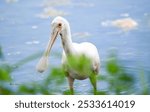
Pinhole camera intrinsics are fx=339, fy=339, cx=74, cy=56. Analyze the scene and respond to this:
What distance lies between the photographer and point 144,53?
1553 mm

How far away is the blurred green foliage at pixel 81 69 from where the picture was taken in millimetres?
309

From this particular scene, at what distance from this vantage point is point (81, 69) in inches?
12.6

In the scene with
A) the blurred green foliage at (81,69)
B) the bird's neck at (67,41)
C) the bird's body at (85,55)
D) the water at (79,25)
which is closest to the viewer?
the blurred green foliage at (81,69)

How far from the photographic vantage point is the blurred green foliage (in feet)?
1.01

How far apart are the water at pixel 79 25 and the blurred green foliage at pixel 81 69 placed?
3.97 feet

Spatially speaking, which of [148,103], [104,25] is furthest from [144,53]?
[148,103]

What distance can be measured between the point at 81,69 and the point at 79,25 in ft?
4.28

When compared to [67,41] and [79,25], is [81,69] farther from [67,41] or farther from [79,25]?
[79,25]

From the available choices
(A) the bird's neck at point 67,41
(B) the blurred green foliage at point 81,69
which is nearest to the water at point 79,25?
(A) the bird's neck at point 67,41

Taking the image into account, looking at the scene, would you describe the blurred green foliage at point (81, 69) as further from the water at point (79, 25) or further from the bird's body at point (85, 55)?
the water at point (79, 25)

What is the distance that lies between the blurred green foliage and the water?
1.21 meters

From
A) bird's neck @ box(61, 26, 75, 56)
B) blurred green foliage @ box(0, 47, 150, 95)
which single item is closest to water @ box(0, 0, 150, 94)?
bird's neck @ box(61, 26, 75, 56)

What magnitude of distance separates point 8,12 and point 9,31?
89 mm

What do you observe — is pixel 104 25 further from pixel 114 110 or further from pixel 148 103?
pixel 114 110
